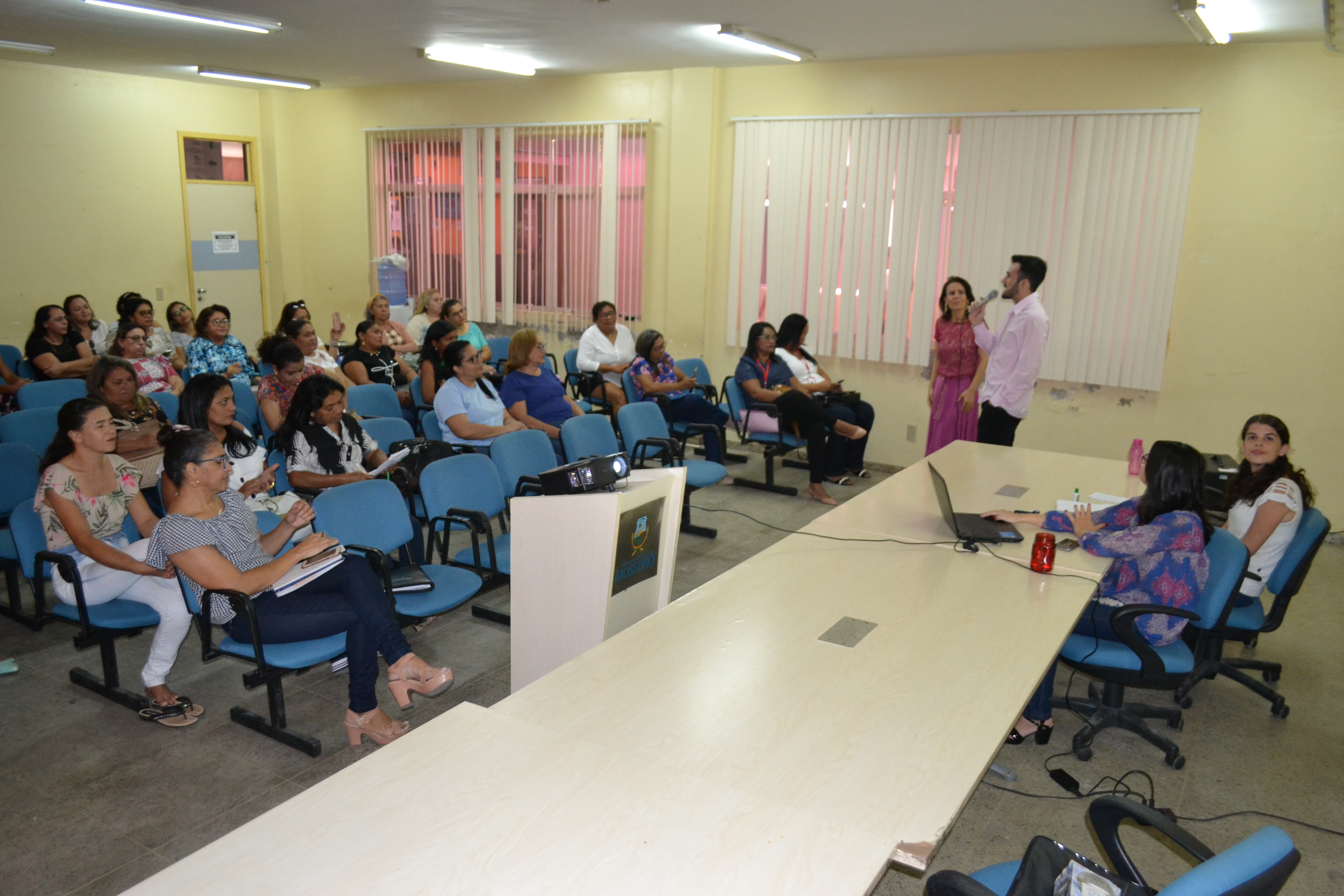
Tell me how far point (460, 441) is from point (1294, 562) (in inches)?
166

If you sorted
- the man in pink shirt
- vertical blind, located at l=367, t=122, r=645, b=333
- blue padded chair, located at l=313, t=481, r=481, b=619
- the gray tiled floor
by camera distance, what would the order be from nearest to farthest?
the gray tiled floor → blue padded chair, located at l=313, t=481, r=481, b=619 → the man in pink shirt → vertical blind, located at l=367, t=122, r=645, b=333

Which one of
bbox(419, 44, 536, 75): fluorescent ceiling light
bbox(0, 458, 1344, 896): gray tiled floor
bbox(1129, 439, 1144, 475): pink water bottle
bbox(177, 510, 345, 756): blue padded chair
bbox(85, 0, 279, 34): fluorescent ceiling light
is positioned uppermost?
bbox(419, 44, 536, 75): fluorescent ceiling light

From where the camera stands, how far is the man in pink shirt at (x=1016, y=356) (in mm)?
5934

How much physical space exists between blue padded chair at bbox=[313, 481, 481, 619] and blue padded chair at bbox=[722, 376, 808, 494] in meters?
3.40

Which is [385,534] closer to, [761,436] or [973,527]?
[973,527]

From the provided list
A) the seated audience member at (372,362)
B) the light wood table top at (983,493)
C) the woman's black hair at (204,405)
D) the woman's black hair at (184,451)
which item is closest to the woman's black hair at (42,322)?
the seated audience member at (372,362)

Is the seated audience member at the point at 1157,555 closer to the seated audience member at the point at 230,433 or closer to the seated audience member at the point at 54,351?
the seated audience member at the point at 230,433

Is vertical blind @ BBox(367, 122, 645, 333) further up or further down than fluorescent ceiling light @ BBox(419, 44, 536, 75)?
further down

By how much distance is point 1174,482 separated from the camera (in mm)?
3379

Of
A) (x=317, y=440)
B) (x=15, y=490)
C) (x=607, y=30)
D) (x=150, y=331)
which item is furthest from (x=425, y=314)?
(x=15, y=490)

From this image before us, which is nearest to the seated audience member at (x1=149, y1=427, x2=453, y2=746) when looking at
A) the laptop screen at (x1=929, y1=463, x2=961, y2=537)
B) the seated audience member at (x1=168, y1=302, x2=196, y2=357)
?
the laptop screen at (x1=929, y1=463, x2=961, y2=537)

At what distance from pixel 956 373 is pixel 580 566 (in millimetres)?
4397

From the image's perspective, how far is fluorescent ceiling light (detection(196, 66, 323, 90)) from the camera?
8.09m

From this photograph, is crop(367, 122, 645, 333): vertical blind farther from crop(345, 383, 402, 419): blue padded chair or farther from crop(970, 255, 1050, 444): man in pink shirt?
crop(970, 255, 1050, 444): man in pink shirt
